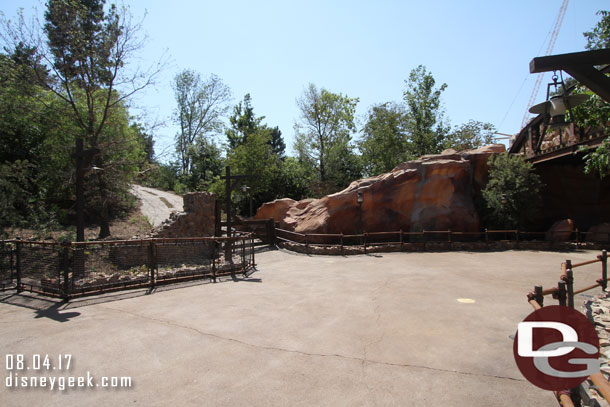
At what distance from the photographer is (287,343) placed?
5.22 m

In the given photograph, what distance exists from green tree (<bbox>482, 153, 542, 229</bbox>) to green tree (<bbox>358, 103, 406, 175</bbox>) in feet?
50.0

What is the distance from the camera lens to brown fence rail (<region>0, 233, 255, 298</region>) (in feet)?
25.7

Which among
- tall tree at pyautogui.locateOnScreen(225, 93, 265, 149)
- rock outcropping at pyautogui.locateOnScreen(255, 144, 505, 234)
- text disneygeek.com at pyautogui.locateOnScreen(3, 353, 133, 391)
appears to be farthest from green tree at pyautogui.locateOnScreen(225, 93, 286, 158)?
text disneygeek.com at pyautogui.locateOnScreen(3, 353, 133, 391)

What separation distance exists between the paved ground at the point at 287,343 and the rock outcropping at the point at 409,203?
968 cm

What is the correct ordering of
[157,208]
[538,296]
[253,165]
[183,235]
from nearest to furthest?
[538,296] < [183,235] < [157,208] < [253,165]

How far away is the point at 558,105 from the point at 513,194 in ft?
55.4

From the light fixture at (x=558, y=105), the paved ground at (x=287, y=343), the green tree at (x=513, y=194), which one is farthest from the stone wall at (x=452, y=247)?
the light fixture at (x=558, y=105)

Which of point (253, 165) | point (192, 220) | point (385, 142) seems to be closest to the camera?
point (192, 220)

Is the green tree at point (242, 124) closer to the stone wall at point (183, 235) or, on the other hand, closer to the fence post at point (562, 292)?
the stone wall at point (183, 235)

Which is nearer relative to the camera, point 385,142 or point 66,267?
point 66,267

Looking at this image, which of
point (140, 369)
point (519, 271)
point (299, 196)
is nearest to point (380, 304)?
point (140, 369)

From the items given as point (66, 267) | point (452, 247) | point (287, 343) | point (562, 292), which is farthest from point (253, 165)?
point (562, 292)

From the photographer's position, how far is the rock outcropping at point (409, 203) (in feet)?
63.5

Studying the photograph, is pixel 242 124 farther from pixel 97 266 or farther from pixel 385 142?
pixel 97 266
